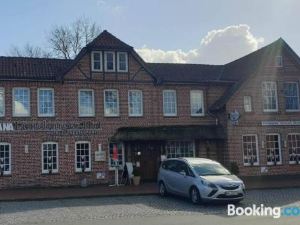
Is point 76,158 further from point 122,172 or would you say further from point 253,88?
point 253,88

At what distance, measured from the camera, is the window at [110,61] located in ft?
88.8

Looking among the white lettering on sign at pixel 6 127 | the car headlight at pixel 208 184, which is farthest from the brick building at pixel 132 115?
the car headlight at pixel 208 184

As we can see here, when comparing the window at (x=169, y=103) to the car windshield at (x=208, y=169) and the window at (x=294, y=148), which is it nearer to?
the window at (x=294, y=148)

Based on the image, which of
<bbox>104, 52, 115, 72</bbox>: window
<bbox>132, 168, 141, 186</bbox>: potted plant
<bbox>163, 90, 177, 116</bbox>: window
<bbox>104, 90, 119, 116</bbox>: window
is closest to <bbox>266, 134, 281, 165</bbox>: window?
<bbox>163, 90, 177, 116</bbox>: window

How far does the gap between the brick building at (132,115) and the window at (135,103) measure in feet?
0.21

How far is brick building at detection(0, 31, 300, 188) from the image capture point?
992 inches

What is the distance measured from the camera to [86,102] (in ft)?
87.5

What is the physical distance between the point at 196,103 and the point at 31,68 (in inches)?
423

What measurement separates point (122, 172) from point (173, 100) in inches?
232

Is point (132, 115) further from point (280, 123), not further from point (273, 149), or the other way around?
point (280, 123)

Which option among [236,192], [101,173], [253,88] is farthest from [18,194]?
[253,88]

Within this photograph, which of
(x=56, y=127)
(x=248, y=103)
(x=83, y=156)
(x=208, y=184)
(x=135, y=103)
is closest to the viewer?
(x=208, y=184)
